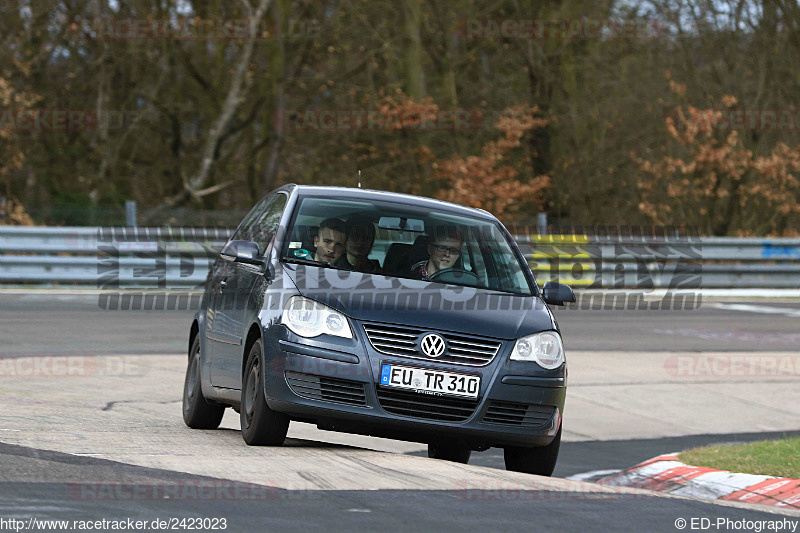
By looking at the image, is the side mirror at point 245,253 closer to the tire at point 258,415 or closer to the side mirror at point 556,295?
the tire at point 258,415

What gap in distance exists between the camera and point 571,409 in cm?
1288

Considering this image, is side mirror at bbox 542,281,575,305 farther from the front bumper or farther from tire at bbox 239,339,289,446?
tire at bbox 239,339,289,446

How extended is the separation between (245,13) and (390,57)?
356 centimetres

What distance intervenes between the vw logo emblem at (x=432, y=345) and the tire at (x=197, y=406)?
2.42 meters

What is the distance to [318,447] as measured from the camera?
26.3ft

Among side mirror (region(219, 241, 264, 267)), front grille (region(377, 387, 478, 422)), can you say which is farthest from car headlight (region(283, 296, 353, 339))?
side mirror (region(219, 241, 264, 267))

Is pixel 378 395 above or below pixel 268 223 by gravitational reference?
below

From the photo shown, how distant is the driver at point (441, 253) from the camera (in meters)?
8.29

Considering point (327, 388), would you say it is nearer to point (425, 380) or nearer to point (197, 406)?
point (425, 380)

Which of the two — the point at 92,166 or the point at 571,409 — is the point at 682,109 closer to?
the point at 92,166

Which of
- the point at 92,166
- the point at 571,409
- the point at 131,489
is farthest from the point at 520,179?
the point at 131,489

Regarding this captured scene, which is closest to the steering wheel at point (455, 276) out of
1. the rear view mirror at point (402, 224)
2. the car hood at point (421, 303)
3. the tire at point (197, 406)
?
the car hood at point (421, 303)

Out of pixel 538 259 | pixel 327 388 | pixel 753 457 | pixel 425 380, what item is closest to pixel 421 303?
pixel 425 380

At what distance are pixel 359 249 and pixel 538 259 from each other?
16.3 metres
